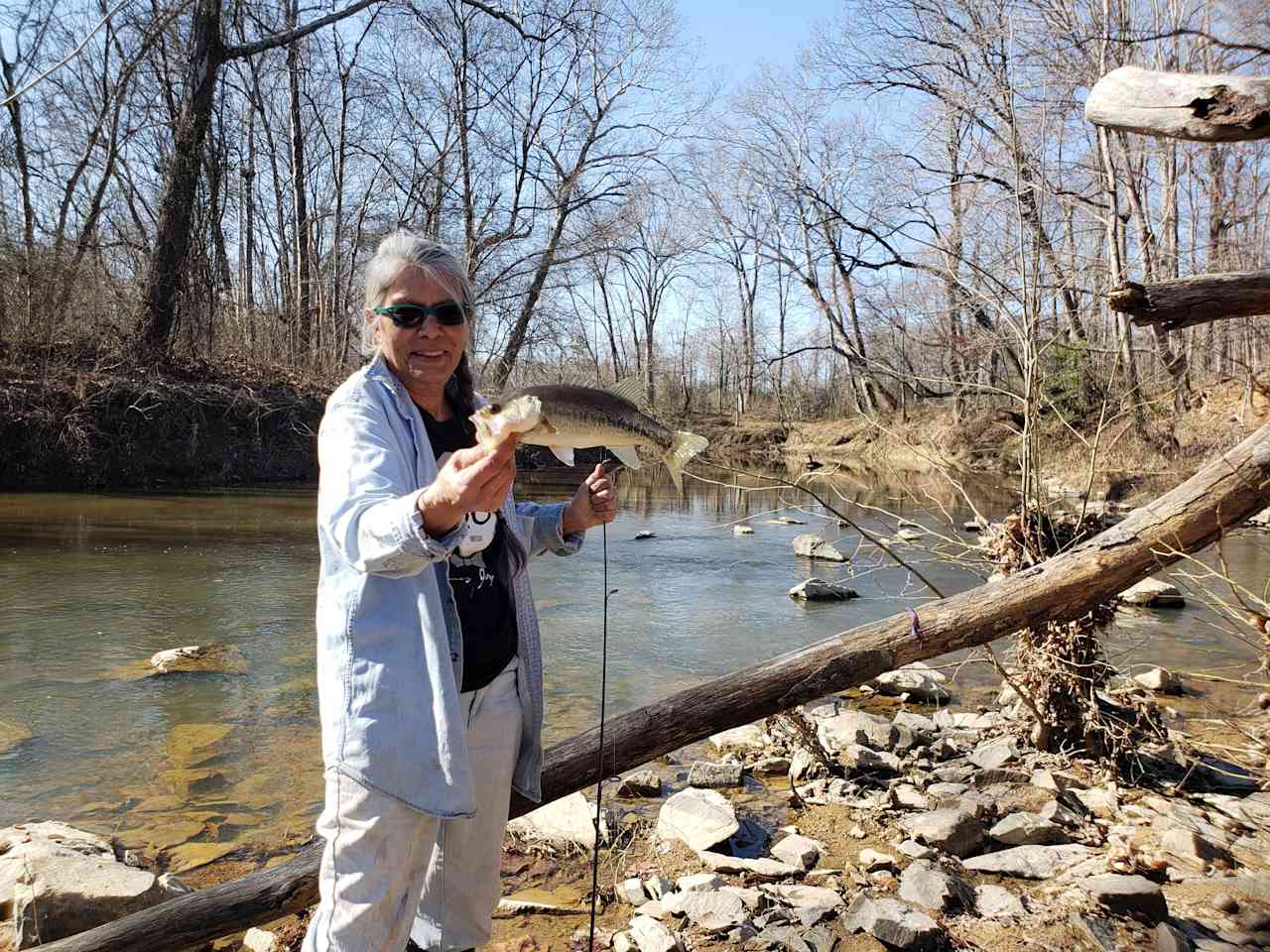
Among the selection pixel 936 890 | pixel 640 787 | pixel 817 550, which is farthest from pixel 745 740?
pixel 817 550

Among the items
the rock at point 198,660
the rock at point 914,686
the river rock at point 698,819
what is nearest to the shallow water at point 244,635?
the rock at point 198,660

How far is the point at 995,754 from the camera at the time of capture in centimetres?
517

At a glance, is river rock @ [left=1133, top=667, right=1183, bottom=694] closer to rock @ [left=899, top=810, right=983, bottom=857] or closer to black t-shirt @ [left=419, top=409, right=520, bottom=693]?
rock @ [left=899, top=810, right=983, bottom=857]

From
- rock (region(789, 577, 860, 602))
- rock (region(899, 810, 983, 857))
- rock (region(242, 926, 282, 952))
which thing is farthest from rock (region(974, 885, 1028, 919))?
rock (region(789, 577, 860, 602))

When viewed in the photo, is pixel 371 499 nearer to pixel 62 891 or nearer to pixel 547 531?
pixel 547 531

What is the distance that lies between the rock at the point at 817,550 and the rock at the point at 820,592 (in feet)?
7.64

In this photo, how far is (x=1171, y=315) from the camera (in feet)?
10.6

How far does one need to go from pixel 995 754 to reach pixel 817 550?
27.4 feet

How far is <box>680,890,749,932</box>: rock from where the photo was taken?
3.40m

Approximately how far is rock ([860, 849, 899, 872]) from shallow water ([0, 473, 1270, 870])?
163 centimetres

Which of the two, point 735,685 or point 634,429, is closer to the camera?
point 634,429

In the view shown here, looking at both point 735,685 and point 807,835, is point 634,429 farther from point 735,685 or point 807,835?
point 807,835

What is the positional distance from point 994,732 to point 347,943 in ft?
15.8

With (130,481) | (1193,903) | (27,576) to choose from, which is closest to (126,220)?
(130,481)
